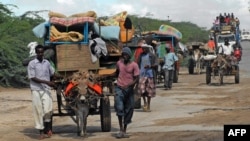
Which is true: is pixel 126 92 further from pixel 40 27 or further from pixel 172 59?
pixel 172 59

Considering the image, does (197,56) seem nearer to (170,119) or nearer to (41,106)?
(170,119)

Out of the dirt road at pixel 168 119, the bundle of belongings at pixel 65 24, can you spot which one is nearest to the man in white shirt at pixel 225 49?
the dirt road at pixel 168 119

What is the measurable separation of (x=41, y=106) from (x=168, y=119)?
142 inches

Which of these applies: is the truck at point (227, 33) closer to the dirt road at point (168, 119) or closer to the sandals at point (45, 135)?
the dirt road at point (168, 119)

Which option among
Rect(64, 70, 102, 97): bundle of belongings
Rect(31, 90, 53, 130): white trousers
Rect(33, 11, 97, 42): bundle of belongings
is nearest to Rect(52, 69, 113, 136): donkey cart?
Rect(64, 70, 102, 97): bundle of belongings

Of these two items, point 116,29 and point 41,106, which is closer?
point 41,106

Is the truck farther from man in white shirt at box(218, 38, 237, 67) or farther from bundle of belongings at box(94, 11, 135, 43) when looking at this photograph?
bundle of belongings at box(94, 11, 135, 43)

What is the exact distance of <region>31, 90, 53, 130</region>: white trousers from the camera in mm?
12375

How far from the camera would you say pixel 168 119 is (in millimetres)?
14695

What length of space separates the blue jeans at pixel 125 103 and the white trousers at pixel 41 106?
1.43 meters

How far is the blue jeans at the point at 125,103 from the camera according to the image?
12.2m

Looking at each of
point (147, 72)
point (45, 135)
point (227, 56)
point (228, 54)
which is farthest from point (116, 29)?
point (228, 54)

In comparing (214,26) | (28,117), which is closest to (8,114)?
(28,117)

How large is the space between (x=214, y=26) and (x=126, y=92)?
31.8 m
